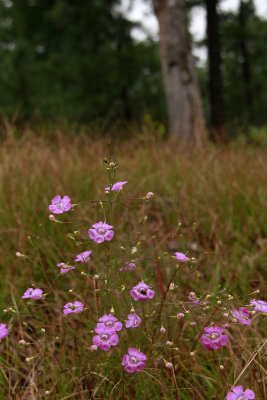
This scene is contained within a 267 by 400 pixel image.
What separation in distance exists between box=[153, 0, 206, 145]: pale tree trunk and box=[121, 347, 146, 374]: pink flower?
499 cm

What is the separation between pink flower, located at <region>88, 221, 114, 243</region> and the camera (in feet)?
3.25

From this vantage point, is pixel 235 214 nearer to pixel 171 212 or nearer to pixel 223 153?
pixel 171 212

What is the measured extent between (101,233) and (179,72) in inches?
215

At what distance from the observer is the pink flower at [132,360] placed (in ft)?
3.20

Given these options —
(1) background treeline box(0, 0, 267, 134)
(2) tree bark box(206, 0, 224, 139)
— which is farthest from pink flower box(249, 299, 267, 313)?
(1) background treeline box(0, 0, 267, 134)

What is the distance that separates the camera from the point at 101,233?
1.02 metres

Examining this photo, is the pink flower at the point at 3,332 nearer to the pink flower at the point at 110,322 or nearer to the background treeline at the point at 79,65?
the pink flower at the point at 110,322

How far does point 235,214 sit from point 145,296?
1826 mm

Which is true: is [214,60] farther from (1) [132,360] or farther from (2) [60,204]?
(1) [132,360]

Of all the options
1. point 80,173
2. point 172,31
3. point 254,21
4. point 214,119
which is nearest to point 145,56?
point 214,119

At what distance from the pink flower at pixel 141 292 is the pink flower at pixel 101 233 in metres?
0.15

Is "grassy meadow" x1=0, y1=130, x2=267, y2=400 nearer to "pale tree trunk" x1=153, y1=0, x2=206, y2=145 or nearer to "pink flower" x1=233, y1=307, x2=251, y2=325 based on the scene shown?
"pink flower" x1=233, y1=307, x2=251, y2=325

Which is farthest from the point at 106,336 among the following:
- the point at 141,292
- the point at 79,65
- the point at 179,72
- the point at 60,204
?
the point at 79,65

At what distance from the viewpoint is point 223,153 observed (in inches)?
154
